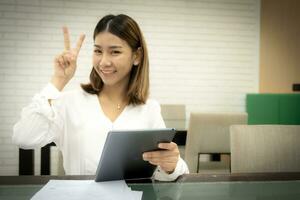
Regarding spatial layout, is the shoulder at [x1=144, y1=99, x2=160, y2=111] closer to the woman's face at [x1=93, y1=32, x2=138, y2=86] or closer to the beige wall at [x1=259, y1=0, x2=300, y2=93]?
the woman's face at [x1=93, y1=32, x2=138, y2=86]

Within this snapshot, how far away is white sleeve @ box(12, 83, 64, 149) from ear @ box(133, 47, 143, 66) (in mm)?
359

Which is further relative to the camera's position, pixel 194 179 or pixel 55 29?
pixel 55 29

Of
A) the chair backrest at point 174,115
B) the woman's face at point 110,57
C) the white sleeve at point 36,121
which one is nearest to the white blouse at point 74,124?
the white sleeve at point 36,121

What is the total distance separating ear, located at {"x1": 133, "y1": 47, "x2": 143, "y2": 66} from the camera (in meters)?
1.53

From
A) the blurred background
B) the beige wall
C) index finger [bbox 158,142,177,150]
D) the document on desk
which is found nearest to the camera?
the document on desk

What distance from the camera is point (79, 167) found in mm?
1431

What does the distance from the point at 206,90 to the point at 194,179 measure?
10.5 ft

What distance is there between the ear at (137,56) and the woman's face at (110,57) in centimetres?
6

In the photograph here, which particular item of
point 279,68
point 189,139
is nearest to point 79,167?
point 189,139

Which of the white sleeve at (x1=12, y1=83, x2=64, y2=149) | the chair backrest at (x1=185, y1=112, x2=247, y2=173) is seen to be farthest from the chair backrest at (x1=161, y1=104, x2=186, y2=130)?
the white sleeve at (x1=12, y1=83, x2=64, y2=149)

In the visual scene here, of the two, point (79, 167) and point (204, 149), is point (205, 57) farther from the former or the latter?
point (79, 167)

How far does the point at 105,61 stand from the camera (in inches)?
54.6

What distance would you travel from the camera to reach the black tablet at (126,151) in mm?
963

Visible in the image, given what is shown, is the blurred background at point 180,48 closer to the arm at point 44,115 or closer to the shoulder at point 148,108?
the shoulder at point 148,108
